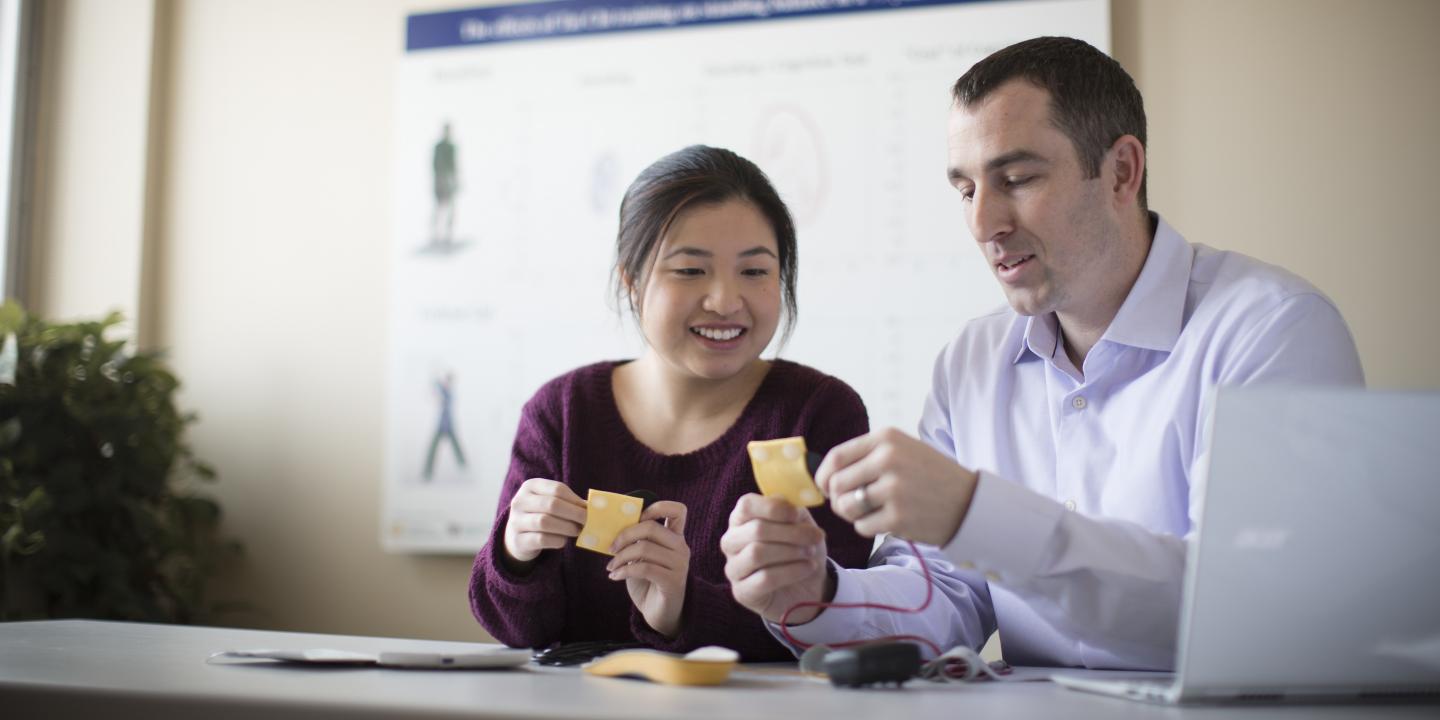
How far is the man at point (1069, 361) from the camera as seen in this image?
1350 mm

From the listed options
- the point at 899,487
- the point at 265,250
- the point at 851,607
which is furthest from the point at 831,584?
the point at 265,250

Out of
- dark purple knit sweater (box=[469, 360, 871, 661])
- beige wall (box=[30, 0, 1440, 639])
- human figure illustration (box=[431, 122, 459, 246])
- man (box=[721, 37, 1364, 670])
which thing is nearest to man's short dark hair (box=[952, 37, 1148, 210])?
man (box=[721, 37, 1364, 670])

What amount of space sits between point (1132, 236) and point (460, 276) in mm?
2226

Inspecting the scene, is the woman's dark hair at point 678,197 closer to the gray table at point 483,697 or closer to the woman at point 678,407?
the woman at point 678,407

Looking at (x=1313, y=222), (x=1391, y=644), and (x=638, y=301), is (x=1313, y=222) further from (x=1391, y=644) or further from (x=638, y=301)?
(x=1391, y=644)

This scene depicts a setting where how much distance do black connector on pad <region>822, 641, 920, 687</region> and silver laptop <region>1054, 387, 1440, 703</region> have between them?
0.77 ft

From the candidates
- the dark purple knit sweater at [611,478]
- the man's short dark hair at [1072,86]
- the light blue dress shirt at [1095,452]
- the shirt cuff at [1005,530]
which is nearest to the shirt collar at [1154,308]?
the light blue dress shirt at [1095,452]

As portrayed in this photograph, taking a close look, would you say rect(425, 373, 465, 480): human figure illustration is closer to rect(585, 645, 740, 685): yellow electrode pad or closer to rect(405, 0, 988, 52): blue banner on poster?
rect(405, 0, 988, 52): blue banner on poster

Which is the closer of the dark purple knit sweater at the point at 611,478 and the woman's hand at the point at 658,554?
the woman's hand at the point at 658,554

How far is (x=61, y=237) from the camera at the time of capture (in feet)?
12.1

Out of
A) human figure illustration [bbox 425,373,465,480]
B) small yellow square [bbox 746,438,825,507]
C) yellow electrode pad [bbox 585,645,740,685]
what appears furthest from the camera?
human figure illustration [bbox 425,373,465,480]

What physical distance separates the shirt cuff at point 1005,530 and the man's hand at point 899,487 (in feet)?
0.05

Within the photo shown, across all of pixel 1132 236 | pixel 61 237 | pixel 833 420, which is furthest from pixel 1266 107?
pixel 61 237

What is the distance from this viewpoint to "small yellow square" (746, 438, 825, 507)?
124 centimetres
